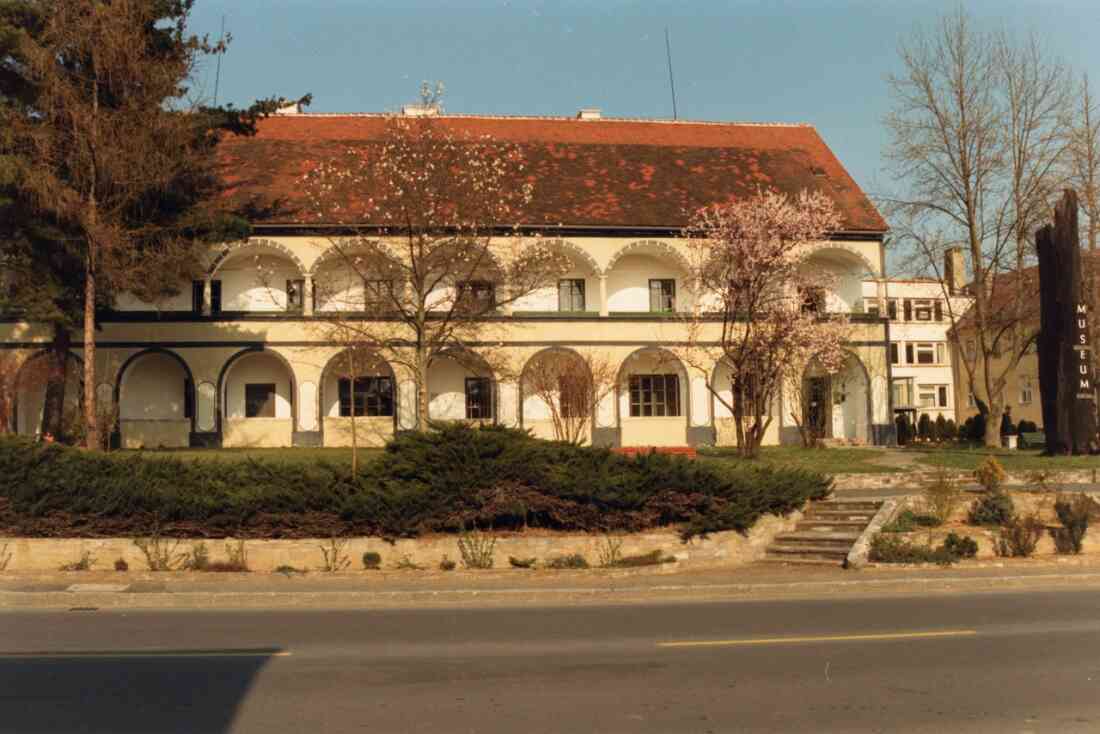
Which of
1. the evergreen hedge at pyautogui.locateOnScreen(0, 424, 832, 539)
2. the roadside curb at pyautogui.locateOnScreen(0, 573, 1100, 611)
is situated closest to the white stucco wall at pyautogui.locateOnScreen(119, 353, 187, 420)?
the evergreen hedge at pyautogui.locateOnScreen(0, 424, 832, 539)

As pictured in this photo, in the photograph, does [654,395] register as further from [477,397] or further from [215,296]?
[215,296]

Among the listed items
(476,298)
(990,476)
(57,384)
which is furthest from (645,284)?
(990,476)

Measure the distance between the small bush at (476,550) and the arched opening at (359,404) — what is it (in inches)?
778

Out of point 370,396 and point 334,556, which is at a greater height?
point 370,396

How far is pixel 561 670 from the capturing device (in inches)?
352

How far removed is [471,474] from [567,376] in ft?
58.0

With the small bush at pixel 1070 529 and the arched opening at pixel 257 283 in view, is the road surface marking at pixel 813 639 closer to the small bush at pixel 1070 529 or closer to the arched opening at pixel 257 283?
the small bush at pixel 1070 529

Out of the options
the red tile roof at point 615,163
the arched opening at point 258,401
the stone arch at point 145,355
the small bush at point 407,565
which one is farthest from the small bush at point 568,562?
the stone arch at point 145,355

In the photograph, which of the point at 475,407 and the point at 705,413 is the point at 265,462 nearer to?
the point at 475,407

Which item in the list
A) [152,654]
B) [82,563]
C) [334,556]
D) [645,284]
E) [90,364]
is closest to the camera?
[152,654]

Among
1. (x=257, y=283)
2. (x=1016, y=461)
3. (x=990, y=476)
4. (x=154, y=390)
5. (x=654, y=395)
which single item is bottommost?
(x=1016, y=461)

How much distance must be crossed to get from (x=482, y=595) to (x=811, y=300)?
861 inches

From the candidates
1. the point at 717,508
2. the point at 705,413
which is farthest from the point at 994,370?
the point at 717,508

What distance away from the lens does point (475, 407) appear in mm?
38469
